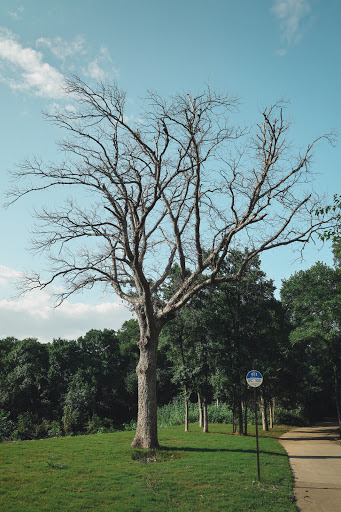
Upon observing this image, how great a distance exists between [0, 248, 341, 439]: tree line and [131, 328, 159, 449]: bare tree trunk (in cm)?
375

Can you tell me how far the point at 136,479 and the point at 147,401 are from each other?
15.1ft

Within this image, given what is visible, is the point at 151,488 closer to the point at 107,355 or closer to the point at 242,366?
the point at 242,366

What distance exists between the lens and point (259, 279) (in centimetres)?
2255

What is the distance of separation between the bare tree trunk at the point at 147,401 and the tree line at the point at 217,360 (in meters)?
3.75

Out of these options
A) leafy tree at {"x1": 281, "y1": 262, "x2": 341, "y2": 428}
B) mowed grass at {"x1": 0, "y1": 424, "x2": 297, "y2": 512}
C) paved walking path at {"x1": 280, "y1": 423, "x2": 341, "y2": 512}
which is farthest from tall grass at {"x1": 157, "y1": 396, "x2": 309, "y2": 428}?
mowed grass at {"x1": 0, "y1": 424, "x2": 297, "y2": 512}

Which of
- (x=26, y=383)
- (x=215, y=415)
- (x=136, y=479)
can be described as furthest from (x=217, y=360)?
(x=26, y=383)

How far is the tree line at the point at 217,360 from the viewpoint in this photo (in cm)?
2089

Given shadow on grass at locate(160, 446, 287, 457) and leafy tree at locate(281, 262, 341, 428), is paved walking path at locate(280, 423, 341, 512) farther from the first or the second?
leafy tree at locate(281, 262, 341, 428)

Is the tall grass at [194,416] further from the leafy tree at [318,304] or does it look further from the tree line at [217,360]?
the leafy tree at [318,304]

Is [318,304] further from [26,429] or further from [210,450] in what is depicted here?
[26,429]

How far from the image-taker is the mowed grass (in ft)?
22.6

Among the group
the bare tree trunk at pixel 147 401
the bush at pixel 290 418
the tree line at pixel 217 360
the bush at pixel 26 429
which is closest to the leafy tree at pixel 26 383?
the tree line at pixel 217 360

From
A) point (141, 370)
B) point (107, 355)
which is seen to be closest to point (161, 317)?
point (141, 370)

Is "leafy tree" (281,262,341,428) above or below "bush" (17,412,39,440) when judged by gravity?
above
